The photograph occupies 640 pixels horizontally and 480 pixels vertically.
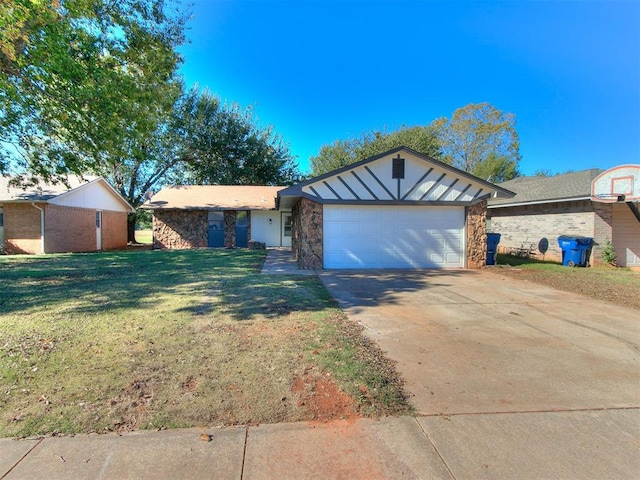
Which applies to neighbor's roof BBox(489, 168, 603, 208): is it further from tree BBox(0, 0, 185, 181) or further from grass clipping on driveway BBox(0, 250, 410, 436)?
tree BBox(0, 0, 185, 181)

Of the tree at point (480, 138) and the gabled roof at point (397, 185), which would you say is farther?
the tree at point (480, 138)

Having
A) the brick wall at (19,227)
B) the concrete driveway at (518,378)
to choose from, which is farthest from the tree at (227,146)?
the concrete driveway at (518,378)

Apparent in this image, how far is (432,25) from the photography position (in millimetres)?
10969

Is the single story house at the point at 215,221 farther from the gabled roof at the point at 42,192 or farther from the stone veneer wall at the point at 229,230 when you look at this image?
the gabled roof at the point at 42,192

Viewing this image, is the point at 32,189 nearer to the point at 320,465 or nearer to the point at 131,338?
the point at 131,338

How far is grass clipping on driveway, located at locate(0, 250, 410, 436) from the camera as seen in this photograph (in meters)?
2.78

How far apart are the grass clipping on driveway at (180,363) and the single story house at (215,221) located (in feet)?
43.7

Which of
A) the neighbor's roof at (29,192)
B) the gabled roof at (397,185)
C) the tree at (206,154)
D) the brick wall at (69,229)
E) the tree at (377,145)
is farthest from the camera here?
the tree at (377,145)

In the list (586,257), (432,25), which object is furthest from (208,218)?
(586,257)

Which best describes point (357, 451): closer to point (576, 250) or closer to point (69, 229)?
point (576, 250)

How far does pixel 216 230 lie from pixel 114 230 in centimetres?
747

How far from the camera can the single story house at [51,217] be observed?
640 inches

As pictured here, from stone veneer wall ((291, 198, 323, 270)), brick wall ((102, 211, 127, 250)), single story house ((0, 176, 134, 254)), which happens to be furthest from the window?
stone veneer wall ((291, 198, 323, 270))

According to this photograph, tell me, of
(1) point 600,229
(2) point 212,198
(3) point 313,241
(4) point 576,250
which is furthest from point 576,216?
(2) point 212,198
